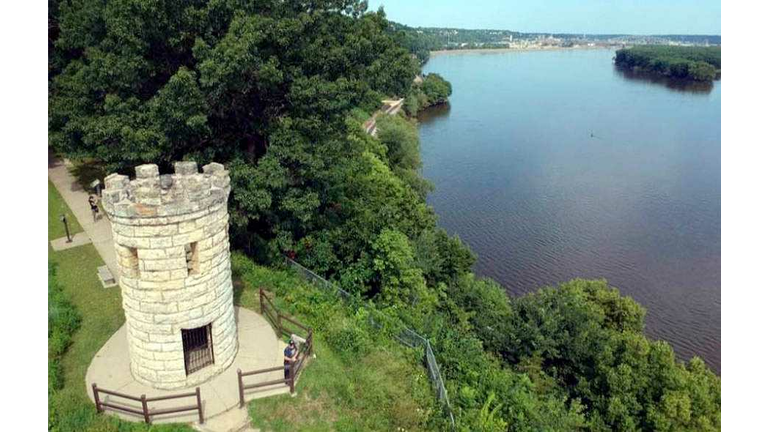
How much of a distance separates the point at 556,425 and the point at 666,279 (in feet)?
64.0

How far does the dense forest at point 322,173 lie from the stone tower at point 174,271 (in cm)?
489

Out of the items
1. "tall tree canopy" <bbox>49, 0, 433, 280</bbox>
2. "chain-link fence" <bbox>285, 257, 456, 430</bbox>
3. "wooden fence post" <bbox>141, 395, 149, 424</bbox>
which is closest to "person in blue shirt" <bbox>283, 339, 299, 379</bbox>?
"wooden fence post" <bbox>141, 395, 149, 424</bbox>

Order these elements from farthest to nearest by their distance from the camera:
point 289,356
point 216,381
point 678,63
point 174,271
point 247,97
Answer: point 678,63
point 247,97
point 216,381
point 289,356
point 174,271

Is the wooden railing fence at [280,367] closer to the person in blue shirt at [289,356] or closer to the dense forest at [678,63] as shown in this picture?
the person in blue shirt at [289,356]

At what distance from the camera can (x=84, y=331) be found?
1541 cm

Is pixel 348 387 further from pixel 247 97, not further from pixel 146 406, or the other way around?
pixel 247 97

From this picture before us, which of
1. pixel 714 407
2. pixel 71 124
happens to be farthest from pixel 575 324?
pixel 71 124

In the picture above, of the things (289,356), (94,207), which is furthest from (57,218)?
(289,356)

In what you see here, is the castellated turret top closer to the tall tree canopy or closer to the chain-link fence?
the tall tree canopy

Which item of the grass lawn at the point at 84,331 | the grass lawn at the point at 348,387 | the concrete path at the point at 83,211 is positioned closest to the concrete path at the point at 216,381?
the grass lawn at the point at 84,331

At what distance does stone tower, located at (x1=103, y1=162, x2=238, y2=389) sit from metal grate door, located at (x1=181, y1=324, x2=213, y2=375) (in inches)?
1.0

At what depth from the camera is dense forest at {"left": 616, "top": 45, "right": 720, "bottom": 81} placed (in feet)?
351

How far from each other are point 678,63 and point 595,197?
87783 mm

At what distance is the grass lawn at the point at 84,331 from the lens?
1178cm
